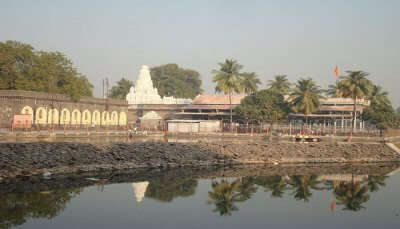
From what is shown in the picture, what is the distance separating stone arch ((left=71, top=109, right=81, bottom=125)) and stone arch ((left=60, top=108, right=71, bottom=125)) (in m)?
0.70

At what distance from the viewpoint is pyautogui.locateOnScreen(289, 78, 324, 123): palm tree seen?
6378cm

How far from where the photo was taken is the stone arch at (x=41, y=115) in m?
53.6

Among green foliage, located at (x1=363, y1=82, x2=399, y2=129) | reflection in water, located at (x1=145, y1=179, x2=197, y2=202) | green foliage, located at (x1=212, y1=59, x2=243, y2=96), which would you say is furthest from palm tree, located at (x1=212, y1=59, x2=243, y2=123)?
reflection in water, located at (x1=145, y1=179, x2=197, y2=202)

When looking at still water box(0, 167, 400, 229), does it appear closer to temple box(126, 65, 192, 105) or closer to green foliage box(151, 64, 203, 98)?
temple box(126, 65, 192, 105)

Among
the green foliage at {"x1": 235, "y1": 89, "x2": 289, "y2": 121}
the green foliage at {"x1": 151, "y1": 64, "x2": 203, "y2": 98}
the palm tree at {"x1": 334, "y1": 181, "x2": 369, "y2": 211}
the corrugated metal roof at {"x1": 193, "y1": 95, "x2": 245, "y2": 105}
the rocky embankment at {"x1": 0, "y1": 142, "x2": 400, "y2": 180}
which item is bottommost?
the palm tree at {"x1": 334, "y1": 181, "x2": 369, "y2": 211}

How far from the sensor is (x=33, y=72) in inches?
2172

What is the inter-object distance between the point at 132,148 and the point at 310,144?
20.3 meters

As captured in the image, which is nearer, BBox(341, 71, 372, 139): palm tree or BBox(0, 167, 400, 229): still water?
BBox(0, 167, 400, 229): still water

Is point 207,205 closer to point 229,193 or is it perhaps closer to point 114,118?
point 229,193

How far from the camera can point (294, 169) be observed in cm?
4097

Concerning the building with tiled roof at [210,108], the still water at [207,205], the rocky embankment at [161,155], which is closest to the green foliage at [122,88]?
the building with tiled roof at [210,108]

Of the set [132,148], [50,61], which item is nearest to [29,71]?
[50,61]

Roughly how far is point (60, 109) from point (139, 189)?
31874mm

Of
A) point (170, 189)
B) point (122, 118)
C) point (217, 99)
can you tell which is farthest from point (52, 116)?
point (217, 99)
